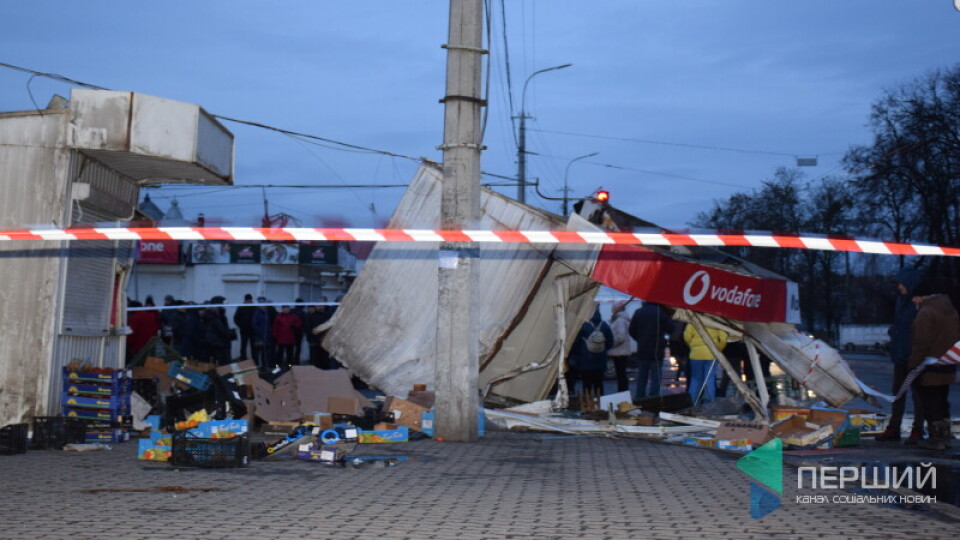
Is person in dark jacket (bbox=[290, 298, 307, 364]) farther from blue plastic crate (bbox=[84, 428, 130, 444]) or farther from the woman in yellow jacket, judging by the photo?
blue plastic crate (bbox=[84, 428, 130, 444])

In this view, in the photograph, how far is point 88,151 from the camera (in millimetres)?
10867

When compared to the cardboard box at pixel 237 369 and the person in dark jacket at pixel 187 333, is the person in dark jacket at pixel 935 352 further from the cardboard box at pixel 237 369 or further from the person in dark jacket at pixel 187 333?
the person in dark jacket at pixel 187 333

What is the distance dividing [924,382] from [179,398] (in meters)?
8.03

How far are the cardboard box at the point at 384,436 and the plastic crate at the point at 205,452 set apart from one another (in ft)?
7.83

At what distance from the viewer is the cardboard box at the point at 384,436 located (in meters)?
10.8

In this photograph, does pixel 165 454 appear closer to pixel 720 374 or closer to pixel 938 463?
pixel 938 463

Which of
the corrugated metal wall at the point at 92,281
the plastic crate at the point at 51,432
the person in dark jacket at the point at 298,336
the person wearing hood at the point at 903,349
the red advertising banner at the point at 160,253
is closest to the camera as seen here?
the plastic crate at the point at 51,432

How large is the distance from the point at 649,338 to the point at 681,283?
3.79 meters

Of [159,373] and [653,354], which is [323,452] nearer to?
[159,373]

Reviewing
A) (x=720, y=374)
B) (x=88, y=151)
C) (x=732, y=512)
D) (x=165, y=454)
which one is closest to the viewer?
(x=732, y=512)

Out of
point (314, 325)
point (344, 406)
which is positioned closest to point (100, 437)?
point (344, 406)

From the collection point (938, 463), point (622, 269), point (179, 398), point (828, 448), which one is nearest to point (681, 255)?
point (622, 269)

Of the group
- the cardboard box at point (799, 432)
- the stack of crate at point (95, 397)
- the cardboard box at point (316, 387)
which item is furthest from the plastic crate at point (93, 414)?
the cardboard box at point (799, 432)

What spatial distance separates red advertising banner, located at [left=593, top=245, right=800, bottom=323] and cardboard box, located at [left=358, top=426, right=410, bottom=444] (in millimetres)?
3499
